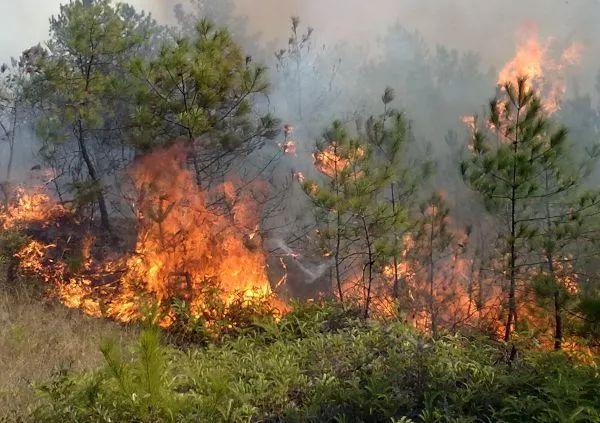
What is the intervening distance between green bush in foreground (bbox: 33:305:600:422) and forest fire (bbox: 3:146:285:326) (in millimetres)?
2463

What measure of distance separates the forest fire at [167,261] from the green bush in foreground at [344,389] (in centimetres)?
246

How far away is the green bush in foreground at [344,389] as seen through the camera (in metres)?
3.69

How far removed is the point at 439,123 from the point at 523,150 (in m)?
26.1

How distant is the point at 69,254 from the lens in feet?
29.5

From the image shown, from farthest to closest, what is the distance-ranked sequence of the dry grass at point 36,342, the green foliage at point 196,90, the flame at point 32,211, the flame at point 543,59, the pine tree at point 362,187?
the flame at point 543,59 < the flame at point 32,211 < the green foliage at point 196,90 < the pine tree at point 362,187 < the dry grass at point 36,342

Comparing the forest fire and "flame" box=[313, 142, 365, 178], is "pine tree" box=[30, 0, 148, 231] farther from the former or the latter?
"flame" box=[313, 142, 365, 178]

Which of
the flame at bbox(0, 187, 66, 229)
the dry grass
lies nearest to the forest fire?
the dry grass

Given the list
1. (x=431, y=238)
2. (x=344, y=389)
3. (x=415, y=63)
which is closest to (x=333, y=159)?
(x=431, y=238)

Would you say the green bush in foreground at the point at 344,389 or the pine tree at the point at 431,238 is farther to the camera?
the pine tree at the point at 431,238

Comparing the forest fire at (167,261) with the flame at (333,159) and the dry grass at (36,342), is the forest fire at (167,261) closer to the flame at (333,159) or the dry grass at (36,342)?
the dry grass at (36,342)

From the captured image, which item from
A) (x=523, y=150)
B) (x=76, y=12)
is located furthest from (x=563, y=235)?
(x=76, y=12)

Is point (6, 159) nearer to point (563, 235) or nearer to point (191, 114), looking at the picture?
point (191, 114)

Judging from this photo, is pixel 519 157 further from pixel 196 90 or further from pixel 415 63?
pixel 415 63

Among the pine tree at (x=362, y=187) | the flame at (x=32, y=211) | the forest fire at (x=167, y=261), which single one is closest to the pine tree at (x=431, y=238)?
the pine tree at (x=362, y=187)
